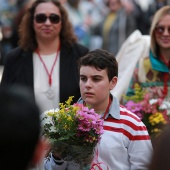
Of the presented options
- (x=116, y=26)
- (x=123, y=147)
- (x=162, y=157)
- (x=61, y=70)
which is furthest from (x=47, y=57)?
(x=116, y=26)

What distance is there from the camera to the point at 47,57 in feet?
25.0

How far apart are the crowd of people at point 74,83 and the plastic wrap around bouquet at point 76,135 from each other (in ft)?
0.31

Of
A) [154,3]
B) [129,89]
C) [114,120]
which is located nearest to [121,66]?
[129,89]

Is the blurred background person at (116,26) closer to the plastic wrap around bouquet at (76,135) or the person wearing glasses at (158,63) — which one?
the person wearing glasses at (158,63)

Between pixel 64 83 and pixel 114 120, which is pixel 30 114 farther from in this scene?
pixel 64 83

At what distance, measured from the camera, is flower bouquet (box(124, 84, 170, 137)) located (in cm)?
673

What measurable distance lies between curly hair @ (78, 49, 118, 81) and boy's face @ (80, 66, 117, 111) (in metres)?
0.03

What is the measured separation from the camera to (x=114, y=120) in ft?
17.8

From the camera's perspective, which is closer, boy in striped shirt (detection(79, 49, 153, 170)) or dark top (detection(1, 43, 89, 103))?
boy in striped shirt (detection(79, 49, 153, 170))

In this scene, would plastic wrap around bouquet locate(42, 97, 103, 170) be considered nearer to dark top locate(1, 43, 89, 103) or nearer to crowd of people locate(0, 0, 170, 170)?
crowd of people locate(0, 0, 170, 170)

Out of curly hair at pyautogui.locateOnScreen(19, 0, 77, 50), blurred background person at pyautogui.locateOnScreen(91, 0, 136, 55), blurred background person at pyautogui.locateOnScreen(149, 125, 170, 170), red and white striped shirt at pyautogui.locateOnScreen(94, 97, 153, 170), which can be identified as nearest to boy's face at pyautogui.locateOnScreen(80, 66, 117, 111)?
red and white striped shirt at pyautogui.locateOnScreen(94, 97, 153, 170)

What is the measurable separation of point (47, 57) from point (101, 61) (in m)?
2.03

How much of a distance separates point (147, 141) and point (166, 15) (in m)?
2.84

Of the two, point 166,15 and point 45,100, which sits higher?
point 166,15
